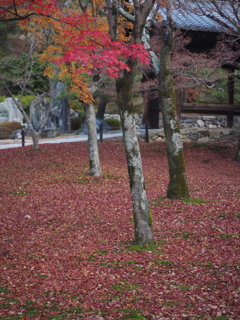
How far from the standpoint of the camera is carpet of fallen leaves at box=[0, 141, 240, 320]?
548 centimetres

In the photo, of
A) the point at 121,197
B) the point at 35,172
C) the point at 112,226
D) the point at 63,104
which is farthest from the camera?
the point at 63,104

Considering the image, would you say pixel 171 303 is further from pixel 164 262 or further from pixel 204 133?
pixel 204 133

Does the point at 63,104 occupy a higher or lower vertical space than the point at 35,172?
higher

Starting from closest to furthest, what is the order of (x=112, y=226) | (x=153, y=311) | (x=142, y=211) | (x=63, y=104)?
(x=153, y=311), (x=142, y=211), (x=112, y=226), (x=63, y=104)

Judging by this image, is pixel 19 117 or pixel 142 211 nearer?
pixel 142 211

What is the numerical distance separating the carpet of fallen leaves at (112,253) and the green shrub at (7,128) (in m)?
14.1

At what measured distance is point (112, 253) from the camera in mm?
7391

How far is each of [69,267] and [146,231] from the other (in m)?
1.43

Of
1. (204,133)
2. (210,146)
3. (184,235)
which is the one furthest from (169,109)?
(204,133)

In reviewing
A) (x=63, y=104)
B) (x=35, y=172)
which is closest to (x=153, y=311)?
(x=35, y=172)

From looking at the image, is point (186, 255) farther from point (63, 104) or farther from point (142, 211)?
point (63, 104)

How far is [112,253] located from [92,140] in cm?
734

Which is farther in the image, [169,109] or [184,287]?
[169,109]

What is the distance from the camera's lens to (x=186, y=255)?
7.14 m
